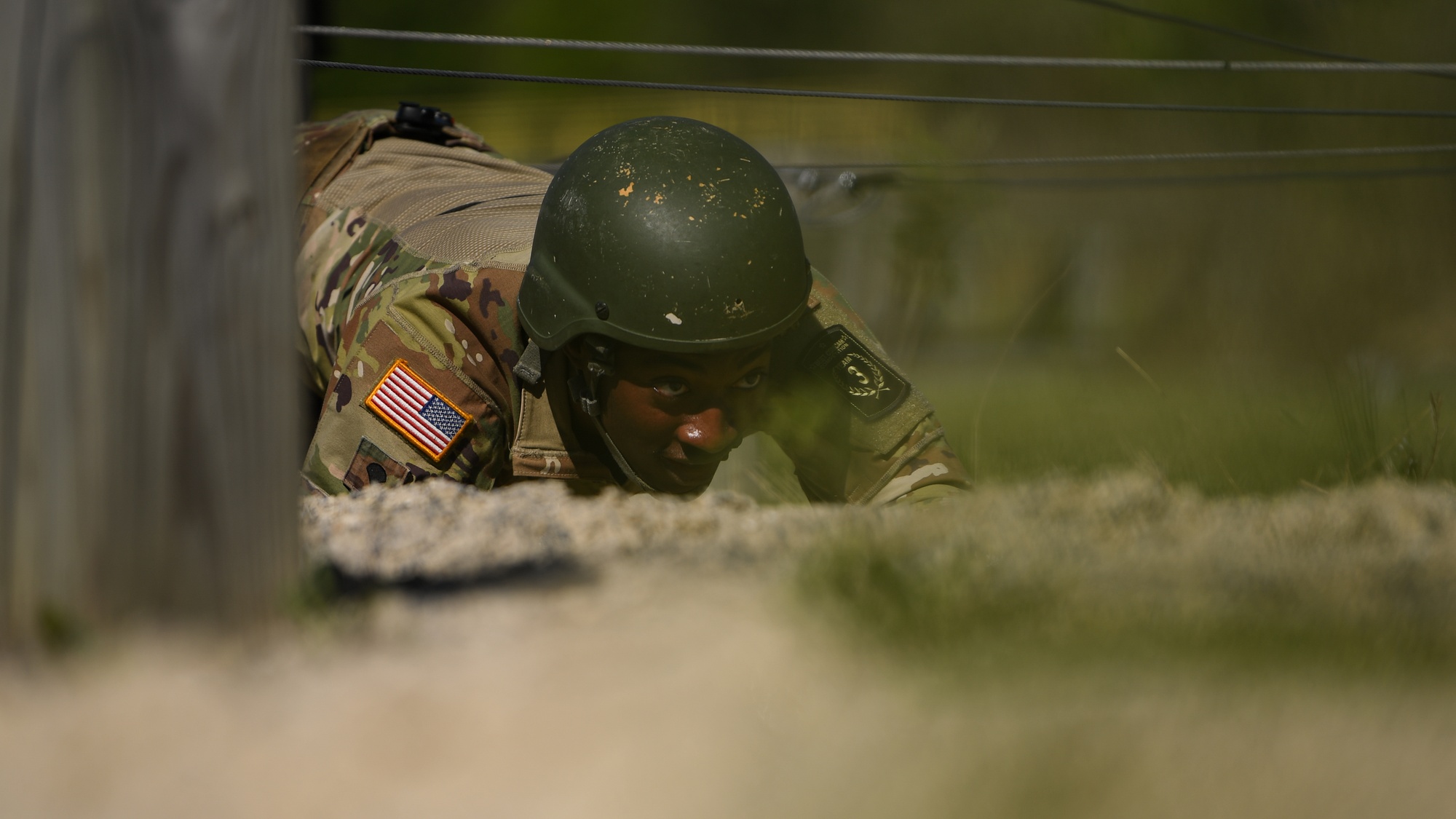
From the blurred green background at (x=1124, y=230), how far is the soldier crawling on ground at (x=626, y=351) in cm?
40

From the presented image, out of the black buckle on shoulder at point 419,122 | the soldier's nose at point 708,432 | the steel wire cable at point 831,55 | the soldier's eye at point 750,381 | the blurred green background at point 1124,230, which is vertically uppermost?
the steel wire cable at point 831,55

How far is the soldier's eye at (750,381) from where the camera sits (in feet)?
9.14

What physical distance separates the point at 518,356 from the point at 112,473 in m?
1.80

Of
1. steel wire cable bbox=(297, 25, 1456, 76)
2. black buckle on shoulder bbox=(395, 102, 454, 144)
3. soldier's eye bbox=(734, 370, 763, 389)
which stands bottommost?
soldier's eye bbox=(734, 370, 763, 389)

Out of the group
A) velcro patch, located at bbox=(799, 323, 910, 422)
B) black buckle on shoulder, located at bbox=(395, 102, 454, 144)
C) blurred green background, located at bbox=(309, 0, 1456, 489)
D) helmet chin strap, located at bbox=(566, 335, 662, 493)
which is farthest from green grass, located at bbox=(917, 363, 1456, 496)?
black buckle on shoulder, located at bbox=(395, 102, 454, 144)

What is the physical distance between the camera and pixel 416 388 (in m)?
2.76

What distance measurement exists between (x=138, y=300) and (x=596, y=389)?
1694mm

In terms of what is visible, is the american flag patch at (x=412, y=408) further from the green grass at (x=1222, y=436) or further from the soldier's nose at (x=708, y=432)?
the green grass at (x=1222, y=436)

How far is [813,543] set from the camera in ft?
5.37

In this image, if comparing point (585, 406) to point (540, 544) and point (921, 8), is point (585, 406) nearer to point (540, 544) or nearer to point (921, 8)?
point (540, 544)

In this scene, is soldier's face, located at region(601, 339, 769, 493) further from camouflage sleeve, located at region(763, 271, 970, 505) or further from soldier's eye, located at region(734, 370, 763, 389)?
camouflage sleeve, located at region(763, 271, 970, 505)

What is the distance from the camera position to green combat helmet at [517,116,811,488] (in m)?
2.63

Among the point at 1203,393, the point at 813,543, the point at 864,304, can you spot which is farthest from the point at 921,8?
the point at 813,543

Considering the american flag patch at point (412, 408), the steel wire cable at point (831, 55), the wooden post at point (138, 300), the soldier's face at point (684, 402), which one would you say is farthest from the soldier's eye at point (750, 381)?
the wooden post at point (138, 300)
